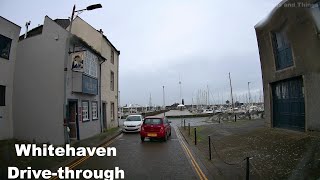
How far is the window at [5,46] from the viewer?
16.6 m

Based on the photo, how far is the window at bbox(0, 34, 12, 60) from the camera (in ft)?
54.4

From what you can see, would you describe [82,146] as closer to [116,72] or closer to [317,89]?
[317,89]

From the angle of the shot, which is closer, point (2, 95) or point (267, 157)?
point (267, 157)

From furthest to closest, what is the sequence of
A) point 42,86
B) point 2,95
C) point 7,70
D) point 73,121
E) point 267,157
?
point 73,121 < point 42,86 < point 7,70 < point 2,95 < point 267,157

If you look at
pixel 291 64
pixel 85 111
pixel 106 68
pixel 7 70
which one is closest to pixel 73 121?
pixel 85 111

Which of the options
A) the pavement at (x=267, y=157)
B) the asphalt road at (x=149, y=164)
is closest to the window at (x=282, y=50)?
the pavement at (x=267, y=157)

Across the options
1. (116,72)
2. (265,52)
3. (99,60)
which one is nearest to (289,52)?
(265,52)

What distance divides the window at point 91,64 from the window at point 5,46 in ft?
17.4

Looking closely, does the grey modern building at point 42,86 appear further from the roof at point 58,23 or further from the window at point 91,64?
the roof at point 58,23

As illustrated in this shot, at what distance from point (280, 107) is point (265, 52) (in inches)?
149

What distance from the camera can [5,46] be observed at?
55.6ft

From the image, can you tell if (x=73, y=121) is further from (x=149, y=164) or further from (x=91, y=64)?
(x=149, y=164)

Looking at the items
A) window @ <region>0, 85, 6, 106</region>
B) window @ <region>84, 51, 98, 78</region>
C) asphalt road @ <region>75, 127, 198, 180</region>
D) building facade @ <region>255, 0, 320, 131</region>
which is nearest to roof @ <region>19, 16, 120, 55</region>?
window @ <region>84, 51, 98, 78</region>

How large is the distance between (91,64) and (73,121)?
4.65 meters
